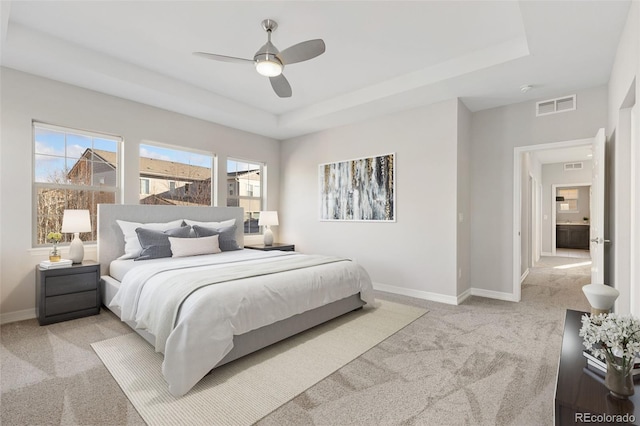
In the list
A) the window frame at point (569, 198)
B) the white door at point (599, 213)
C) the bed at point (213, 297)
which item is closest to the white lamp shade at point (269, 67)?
the bed at point (213, 297)

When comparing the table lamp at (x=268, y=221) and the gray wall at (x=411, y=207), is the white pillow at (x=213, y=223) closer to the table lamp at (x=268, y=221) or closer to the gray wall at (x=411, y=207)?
the table lamp at (x=268, y=221)

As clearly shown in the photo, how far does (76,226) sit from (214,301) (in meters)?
2.39

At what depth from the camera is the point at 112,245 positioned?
394cm

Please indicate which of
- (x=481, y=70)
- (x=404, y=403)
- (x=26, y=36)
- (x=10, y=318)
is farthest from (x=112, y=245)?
(x=481, y=70)

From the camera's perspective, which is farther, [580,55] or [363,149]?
[363,149]

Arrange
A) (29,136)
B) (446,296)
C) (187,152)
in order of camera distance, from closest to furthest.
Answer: (29,136), (446,296), (187,152)

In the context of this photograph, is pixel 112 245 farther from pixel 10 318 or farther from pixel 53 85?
pixel 53 85

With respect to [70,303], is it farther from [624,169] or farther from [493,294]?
[624,169]

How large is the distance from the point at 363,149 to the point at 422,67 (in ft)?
5.37

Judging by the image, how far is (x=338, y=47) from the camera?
131 inches

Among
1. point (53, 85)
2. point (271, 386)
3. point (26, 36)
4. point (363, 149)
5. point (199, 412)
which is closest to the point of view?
point (199, 412)

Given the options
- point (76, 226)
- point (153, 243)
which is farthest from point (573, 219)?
point (76, 226)

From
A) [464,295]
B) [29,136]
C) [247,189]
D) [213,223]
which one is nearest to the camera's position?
[29,136]

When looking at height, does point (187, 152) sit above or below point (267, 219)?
above
